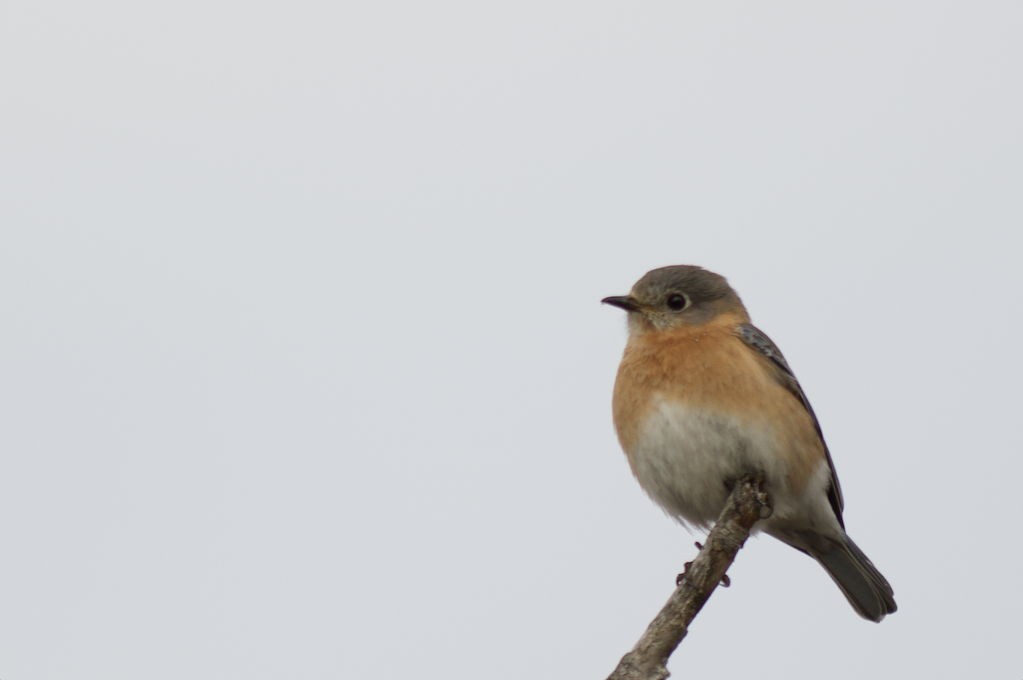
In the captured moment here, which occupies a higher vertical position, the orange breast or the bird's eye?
the bird's eye

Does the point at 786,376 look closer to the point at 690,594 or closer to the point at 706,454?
the point at 706,454

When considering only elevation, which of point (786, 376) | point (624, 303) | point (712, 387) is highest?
point (786, 376)

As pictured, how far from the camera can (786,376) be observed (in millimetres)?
9500

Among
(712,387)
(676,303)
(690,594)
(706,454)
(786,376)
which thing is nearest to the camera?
(690,594)

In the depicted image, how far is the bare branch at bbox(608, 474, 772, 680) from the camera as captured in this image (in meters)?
6.62

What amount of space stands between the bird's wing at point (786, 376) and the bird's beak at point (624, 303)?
0.99 metres

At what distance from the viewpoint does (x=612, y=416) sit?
31.0ft

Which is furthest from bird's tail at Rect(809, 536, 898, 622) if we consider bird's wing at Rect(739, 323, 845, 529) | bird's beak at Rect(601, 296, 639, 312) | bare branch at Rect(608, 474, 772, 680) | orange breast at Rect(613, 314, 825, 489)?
bird's beak at Rect(601, 296, 639, 312)

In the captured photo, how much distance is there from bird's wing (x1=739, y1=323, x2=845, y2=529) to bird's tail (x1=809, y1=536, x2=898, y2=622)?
25cm

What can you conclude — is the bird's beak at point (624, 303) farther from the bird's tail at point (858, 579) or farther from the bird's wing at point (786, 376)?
the bird's tail at point (858, 579)

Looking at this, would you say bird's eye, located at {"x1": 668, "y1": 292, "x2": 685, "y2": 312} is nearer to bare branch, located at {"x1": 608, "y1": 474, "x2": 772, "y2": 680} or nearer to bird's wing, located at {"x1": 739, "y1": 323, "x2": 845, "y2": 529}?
bird's wing, located at {"x1": 739, "y1": 323, "x2": 845, "y2": 529}

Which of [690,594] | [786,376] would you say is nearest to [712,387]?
[786,376]

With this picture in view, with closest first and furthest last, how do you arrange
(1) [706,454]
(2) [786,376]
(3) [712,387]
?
1. (1) [706,454]
2. (3) [712,387]
3. (2) [786,376]

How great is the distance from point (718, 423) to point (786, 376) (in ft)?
4.52
